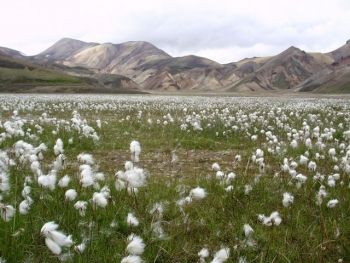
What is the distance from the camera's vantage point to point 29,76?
279ft

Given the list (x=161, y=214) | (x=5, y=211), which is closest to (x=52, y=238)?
(x=5, y=211)

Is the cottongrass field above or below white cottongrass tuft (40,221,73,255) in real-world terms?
below

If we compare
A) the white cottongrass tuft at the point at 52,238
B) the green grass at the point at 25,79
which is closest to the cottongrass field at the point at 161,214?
the white cottongrass tuft at the point at 52,238

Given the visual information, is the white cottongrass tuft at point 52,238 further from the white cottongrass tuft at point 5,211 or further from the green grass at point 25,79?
the green grass at point 25,79

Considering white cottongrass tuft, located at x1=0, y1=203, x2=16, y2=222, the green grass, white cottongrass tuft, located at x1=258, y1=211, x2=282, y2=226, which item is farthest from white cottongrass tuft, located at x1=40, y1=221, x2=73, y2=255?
the green grass

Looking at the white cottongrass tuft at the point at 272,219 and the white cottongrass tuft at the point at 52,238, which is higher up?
the white cottongrass tuft at the point at 52,238

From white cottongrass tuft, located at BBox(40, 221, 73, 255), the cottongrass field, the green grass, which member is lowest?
the cottongrass field

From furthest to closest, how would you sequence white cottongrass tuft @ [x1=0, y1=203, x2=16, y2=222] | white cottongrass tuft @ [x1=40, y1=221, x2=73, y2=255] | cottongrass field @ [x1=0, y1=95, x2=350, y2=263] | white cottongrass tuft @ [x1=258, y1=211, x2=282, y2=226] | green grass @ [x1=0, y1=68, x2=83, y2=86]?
1. green grass @ [x1=0, y1=68, x2=83, y2=86]
2. white cottongrass tuft @ [x1=258, y1=211, x2=282, y2=226]
3. cottongrass field @ [x1=0, y1=95, x2=350, y2=263]
4. white cottongrass tuft @ [x1=0, y1=203, x2=16, y2=222]
5. white cottongrass tuft @ [x1=40, y1=221, x2=73, y2=255]

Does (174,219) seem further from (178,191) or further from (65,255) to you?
(65,255)

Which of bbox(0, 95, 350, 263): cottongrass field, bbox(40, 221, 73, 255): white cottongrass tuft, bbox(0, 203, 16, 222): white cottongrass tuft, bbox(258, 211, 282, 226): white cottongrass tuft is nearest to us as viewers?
bbox(40, 221, 73, 255): white cottongrass tuft

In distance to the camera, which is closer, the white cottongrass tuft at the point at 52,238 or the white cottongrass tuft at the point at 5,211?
the white cottongrass tuft at the point at 52,238

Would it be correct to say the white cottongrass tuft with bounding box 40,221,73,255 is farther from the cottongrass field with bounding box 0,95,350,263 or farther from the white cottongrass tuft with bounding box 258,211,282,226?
the white cottongrass tuft with bounding box 258,211,282,226

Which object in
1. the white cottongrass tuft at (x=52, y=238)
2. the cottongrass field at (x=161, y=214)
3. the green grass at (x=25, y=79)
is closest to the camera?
the white cottongrass tuft at (x=52, y=238)

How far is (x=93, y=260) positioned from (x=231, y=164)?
4.86 metres
